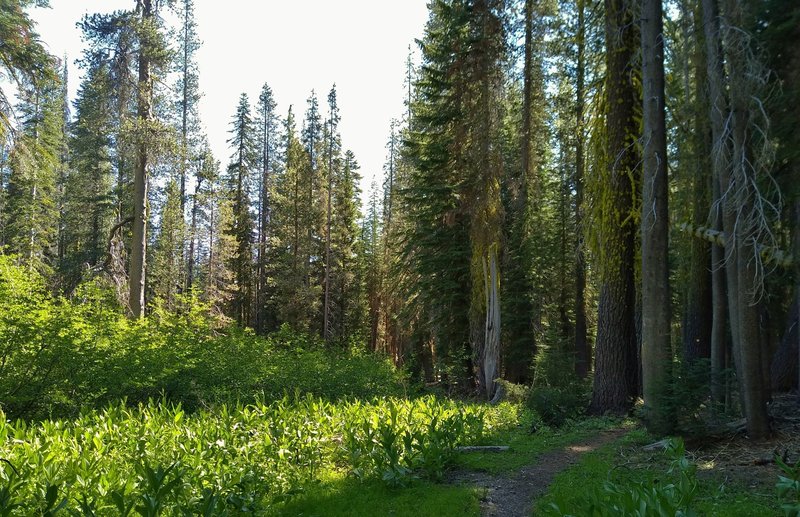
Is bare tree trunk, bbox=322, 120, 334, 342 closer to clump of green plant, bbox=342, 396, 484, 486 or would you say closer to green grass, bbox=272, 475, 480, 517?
clump of green plant, bbox=342, 396, 484, 486

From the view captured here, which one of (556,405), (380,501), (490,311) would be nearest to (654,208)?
(556,405)

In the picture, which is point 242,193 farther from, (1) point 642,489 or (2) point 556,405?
(1) point 642,489

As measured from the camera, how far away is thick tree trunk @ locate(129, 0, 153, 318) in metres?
15.1

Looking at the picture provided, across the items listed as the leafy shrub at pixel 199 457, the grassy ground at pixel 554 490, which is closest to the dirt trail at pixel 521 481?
the grassy ground at pixel 554 490

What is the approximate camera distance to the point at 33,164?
11742 millimetres

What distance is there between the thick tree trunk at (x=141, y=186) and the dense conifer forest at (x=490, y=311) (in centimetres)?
11

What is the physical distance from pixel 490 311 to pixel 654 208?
29.3 ft

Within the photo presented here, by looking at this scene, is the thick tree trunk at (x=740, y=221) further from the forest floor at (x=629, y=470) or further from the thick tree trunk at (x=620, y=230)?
the thick tree trunk at (x=620, y=230)

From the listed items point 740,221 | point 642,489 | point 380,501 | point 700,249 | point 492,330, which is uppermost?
point 700,249

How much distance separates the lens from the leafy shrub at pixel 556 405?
33.8 ft

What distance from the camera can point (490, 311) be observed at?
54.4ft

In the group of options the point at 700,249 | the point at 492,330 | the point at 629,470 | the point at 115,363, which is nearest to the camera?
the point at 629,470

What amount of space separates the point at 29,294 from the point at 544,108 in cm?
1871

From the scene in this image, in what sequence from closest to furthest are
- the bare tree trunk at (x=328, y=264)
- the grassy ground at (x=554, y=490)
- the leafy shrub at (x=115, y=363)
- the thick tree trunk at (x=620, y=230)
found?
Result: 1. the grassy ground at (x=554, y=490)
2. the leafy shrub at (x=115, y=363)
3. the thick tree trunk at (x=620, y=230)
4. the bare tree trunk at (x=328, y=264)
